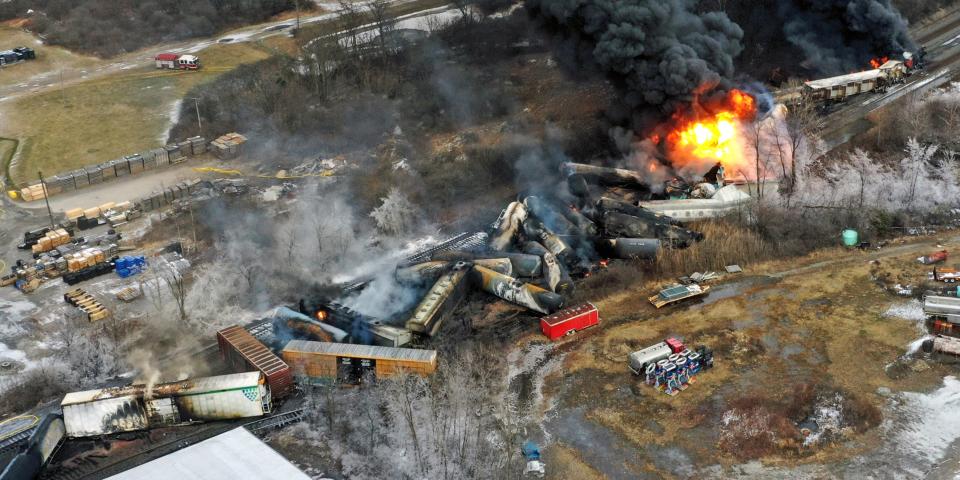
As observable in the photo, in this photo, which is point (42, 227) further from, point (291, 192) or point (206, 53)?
point (206, 53)

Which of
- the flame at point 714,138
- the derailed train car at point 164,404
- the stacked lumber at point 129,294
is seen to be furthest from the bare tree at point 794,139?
the stacked lumber at point 129,294

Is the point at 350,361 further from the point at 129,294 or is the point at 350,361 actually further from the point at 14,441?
the point at 129,294

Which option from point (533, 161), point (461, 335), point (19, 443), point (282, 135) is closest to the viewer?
point (19, 443)

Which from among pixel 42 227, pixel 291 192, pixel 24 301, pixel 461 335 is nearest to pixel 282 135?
pixel 291 192

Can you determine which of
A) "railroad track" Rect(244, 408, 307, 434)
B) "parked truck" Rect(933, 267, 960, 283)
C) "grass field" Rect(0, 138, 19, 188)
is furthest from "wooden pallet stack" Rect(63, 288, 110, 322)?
"parked truck" Rect(933, 267, 960, 283)

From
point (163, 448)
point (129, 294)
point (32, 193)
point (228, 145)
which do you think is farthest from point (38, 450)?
point (228, 145)

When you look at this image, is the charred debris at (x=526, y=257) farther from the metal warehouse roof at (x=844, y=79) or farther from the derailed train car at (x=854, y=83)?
the metal warehouse roof at (x=844, y=79)
